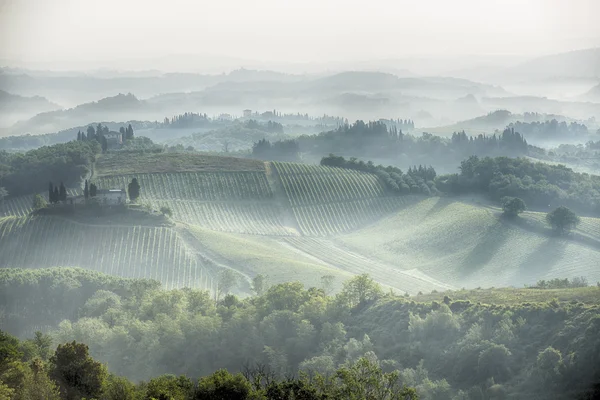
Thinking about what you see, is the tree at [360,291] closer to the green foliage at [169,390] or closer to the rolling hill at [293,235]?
the rolling hill at [293,235]

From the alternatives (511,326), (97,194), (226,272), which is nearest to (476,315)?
(511,326)

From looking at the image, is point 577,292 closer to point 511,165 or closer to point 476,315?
point 476,315

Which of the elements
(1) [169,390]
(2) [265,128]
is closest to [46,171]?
(1) [169,390]

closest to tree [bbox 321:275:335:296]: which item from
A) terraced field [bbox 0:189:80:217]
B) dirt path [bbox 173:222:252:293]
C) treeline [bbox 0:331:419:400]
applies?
dirt path [bbox 173:222:252:293]

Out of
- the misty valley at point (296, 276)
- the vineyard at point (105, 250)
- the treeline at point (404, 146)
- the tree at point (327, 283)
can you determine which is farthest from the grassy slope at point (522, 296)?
the treeline at point (404, 146)

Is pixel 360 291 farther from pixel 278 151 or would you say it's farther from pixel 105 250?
pixel 278 151
